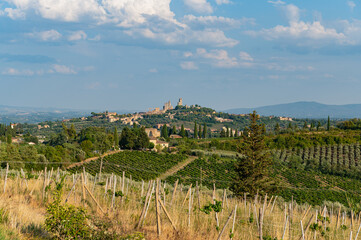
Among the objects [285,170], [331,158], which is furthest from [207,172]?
[331,158]

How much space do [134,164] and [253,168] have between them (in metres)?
27.9

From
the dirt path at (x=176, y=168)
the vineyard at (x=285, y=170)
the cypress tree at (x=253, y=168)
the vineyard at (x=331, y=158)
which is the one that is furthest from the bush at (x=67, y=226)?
the vineyard at (x=331, y=158)

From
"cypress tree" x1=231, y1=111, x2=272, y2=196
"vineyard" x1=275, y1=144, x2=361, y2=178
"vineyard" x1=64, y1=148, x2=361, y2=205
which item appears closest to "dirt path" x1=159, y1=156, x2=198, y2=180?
"vineyard" x1=64, y1=148, x2=361, y2=205

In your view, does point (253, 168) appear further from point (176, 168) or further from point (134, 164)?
point (134, 164)

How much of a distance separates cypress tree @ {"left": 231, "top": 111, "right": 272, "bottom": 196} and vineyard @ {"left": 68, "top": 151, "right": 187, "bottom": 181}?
1766 centimetres

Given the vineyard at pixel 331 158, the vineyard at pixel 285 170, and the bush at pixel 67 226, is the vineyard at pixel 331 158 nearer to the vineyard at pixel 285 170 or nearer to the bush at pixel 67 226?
the vineyard at pixel 285 170

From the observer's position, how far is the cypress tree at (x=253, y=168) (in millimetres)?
18641

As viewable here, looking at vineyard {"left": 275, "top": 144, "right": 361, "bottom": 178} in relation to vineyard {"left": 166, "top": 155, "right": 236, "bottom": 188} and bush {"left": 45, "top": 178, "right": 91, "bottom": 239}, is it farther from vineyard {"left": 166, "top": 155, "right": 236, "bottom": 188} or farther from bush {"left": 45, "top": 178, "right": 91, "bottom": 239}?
bush {"left": 45, "top": 178, "right": 91, "bottom": 239}

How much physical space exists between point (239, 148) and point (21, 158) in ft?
97.4

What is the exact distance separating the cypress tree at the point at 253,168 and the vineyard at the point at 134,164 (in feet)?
58.0

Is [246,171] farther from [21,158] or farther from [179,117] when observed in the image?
[179,117]

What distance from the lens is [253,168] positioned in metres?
19.1

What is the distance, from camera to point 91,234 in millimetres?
4316

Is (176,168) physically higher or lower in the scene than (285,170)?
higher
